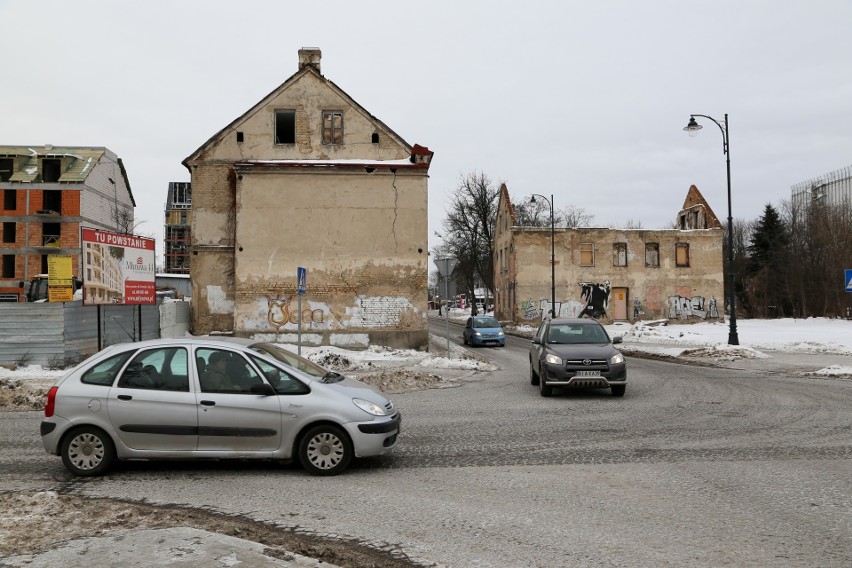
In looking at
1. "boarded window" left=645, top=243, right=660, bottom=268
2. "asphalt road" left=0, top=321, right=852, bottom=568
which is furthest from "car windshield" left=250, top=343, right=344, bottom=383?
"boarded window" left=645, top=243, right=660, bottom=268

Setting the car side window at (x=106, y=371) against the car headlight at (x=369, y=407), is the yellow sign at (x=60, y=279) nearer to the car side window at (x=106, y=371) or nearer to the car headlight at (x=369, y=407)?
the car side window at (x=106, y=371)

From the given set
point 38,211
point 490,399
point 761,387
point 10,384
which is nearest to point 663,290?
point 761,387

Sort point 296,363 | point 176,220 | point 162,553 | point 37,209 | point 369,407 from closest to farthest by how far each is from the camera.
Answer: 1. point 162,553
2. point 369,407
3. point 296,363
4. point 37,209
5. point 176,220

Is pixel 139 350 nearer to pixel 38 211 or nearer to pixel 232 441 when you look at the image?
pixel 232 441

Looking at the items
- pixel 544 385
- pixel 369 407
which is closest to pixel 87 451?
pixel 369 407

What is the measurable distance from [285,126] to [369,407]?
21.5m

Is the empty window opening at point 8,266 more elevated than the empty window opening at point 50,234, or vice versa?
the empty window opening at point 50,234

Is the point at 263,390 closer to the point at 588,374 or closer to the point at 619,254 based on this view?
the point at 588,374

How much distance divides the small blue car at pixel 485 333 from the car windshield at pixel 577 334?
1642cm

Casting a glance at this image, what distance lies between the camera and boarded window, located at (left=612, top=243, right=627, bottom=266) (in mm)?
51312

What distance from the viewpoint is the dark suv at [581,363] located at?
1382cm

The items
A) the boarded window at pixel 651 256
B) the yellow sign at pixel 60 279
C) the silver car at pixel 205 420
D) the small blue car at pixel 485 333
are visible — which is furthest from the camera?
the boarded window at pixel 651 256

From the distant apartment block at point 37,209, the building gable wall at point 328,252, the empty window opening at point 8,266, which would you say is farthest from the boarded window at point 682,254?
the empty window opening at point 8,266

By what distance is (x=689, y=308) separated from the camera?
51.6m
